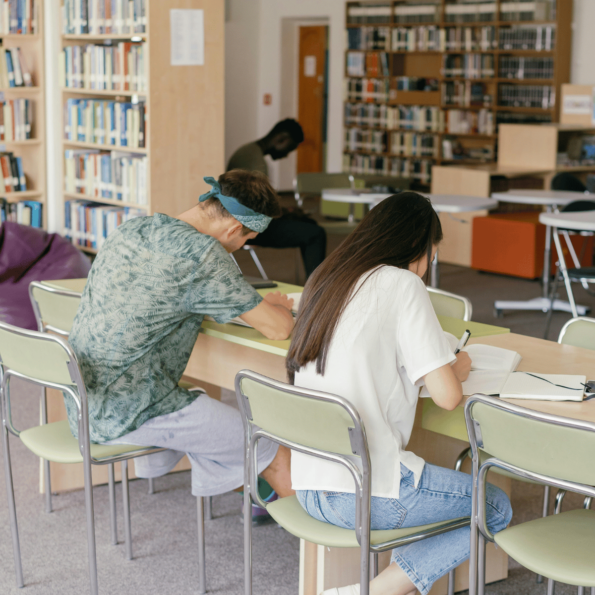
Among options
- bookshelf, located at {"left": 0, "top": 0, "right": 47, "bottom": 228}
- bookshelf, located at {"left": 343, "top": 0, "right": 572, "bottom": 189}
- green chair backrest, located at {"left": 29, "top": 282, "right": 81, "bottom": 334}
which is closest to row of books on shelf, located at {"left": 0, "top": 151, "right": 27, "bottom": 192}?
bookshelf, located at {"left": 0, "top": 0, "right": 47, "bottom": 228}

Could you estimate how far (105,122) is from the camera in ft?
A: 17.8

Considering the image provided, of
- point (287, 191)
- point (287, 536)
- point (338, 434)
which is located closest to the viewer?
point (338, 434)

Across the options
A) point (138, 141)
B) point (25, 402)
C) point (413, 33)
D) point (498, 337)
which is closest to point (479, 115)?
point (413, 33)

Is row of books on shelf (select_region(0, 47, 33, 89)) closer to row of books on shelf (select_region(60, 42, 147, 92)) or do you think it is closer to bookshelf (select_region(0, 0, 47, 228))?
bookshelf (select_region(0, 0, 47, 228))

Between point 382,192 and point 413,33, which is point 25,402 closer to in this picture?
point 382,192

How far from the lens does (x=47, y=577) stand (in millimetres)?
2604

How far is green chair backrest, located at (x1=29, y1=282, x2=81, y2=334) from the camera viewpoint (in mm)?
2750

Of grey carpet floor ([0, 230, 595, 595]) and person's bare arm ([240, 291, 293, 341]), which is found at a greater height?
person's bare arm ([240, 291, 293, 341])

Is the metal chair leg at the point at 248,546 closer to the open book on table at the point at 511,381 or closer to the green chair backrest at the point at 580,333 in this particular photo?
the open book on table at the point at 511,381

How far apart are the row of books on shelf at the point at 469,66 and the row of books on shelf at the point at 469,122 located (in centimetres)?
39

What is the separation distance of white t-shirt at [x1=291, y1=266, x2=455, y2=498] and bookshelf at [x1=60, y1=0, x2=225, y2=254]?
3255 millimetres

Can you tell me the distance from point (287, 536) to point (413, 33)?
804cm

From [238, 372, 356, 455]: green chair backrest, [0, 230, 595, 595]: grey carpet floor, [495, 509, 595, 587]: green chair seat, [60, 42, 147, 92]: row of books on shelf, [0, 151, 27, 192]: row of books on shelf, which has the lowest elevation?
[0, 230, 595, 595]: grey carpet floor

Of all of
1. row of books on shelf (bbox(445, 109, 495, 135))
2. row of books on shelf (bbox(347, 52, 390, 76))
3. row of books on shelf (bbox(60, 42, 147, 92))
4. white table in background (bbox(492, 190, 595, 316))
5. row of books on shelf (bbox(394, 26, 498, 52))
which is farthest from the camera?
row of books on shelf (bbox(347, 52, 390, 76))
